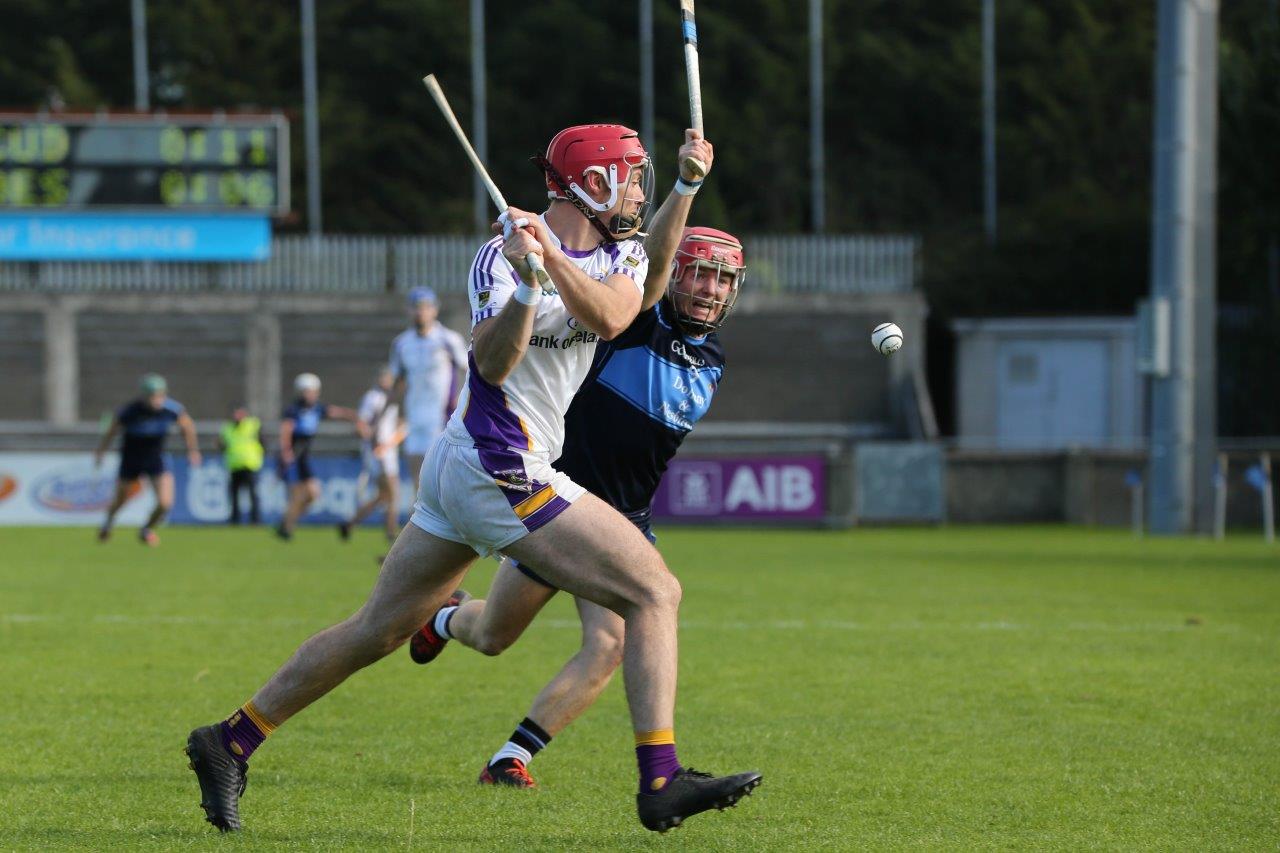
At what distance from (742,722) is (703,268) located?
2.35 m

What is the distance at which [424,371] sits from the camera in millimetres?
16344

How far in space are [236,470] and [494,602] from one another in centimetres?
1987

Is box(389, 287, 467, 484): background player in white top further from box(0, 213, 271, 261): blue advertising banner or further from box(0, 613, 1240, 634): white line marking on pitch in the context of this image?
box(0, 213, 271, 261): blue advertising banner

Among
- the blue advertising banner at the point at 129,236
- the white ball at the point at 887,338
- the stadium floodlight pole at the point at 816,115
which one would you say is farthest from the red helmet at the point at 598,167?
the stadium floodlight pole at the point at 816,115

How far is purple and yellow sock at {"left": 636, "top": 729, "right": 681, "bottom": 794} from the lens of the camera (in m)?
5.09

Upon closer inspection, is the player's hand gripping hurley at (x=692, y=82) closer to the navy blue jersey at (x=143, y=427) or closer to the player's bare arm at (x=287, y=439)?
the navy blue jersey at (x=143, y=427)

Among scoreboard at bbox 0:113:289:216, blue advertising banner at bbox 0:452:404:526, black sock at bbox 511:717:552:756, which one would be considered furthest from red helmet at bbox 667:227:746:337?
scoreboard at bbox 0:113:289:216

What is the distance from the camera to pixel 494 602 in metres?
6.29

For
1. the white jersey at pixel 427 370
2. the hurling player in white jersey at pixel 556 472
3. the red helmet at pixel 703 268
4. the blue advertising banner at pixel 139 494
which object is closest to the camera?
the hurling player in white jersey at pixel 556 472

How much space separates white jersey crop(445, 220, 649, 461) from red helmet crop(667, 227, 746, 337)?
0.68 metres

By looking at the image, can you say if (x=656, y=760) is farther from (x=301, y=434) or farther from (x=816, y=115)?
(x=816, y=115)

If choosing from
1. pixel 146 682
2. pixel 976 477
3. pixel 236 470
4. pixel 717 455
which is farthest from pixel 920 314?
pixel 146 682

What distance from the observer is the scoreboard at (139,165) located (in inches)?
1257

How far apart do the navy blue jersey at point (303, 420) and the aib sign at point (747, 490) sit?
180 inches
